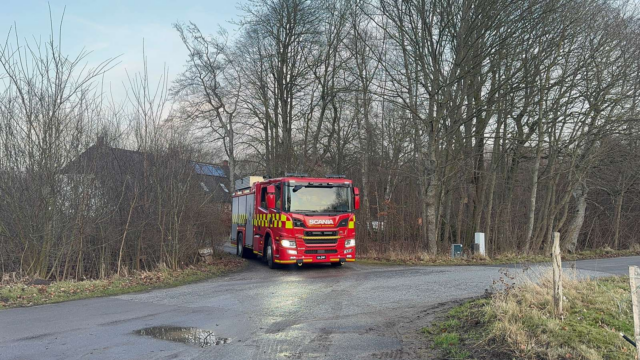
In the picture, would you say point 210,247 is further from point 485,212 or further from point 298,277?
point 485,212

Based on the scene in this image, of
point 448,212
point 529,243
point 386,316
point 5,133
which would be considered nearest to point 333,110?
point 448,212

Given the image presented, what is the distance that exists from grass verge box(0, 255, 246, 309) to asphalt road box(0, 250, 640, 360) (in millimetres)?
709

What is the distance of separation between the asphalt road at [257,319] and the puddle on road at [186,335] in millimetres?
126

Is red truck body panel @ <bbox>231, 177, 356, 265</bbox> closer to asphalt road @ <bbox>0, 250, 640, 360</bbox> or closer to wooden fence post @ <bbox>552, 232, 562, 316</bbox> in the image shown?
asphalt road @ <bbox>0, 250, 640, 360</bbox>

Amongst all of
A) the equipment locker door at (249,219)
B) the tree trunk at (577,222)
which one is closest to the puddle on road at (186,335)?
the equipment locker door at (249,219)

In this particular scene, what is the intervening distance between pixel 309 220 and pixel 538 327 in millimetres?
9733

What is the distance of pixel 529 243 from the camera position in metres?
22.8

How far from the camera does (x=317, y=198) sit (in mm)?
16109

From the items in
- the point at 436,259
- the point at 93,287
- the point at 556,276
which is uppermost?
the point at 556,276

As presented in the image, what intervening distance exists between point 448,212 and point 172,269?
12.3m

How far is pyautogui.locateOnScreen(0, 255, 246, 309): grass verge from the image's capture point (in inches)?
416

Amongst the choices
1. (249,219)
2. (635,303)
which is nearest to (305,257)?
(249,219)

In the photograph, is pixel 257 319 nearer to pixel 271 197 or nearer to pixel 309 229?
pixel 309 229

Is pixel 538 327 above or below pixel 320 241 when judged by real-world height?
below
